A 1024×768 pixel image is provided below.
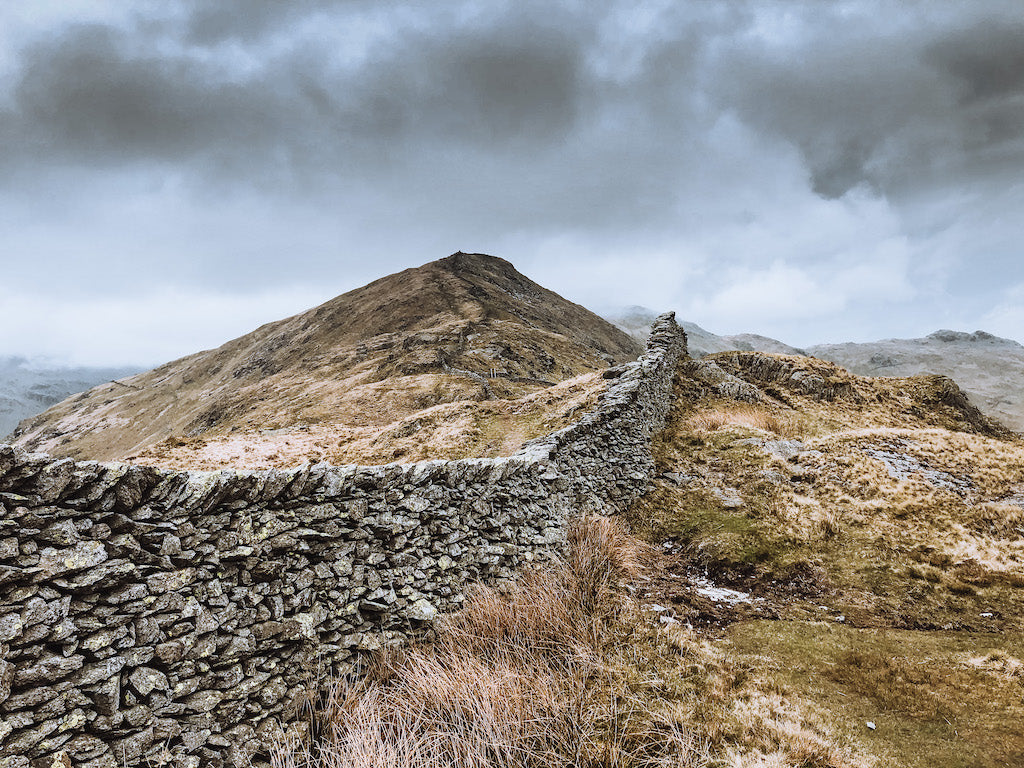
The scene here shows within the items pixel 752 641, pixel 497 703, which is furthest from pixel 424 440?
pixel 497 703

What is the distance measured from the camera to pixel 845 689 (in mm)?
5777

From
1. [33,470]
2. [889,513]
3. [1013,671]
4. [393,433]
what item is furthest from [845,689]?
[393,433]

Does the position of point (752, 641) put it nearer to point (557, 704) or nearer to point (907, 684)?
point (907, 684)

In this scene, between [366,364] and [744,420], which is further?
[366,364]

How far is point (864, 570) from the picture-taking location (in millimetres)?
8766

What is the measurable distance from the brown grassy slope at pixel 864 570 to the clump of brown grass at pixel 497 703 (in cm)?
188

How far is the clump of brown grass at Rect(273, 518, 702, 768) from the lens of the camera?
4.40 m

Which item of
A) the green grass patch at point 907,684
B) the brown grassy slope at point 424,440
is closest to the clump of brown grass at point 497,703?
the green grass patch at point 907,684

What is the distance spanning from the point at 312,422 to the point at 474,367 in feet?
60.9

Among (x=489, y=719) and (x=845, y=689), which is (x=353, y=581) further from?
(x=845, y=689)

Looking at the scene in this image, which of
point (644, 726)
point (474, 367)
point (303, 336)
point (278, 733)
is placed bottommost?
point (278, 733)

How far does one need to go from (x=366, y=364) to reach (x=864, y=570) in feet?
192

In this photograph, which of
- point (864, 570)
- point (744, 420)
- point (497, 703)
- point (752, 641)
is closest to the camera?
point (497, 703)

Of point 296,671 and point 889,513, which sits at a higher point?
point 889,513
